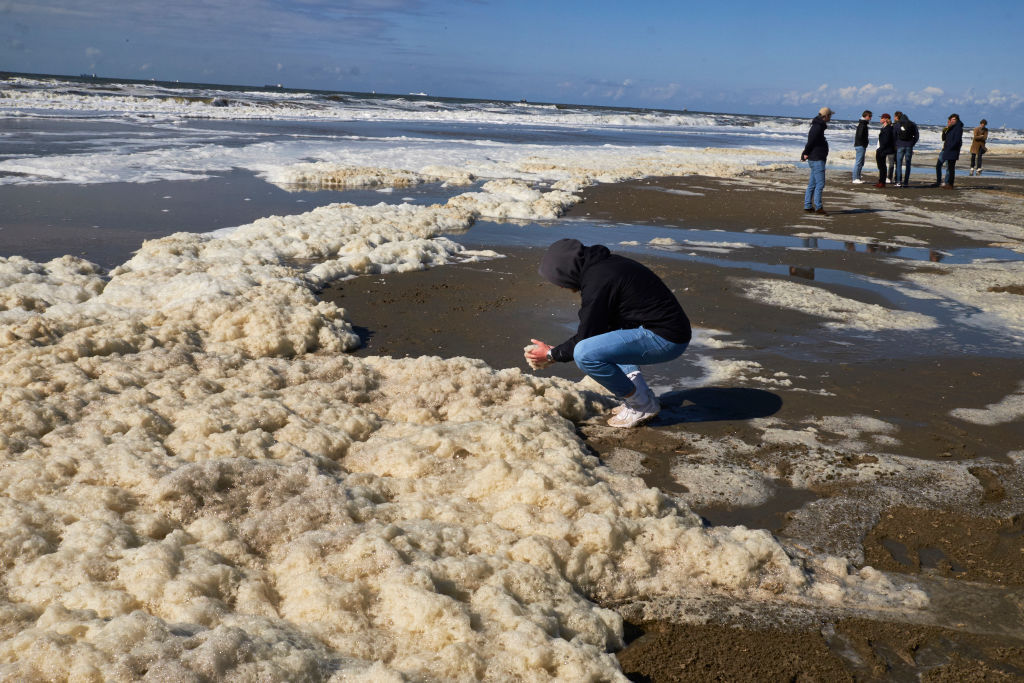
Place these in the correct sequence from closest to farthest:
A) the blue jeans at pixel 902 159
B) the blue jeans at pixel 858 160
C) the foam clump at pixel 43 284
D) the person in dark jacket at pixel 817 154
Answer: the foam clump at pixel 43 284, the person in dark jacket at pixel 817 154, the blue jeans at pixel 902 159, the blue jeans at pixel 858 160

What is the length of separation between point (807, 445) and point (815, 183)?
11.1 m

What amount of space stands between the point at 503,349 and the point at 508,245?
4453 mm

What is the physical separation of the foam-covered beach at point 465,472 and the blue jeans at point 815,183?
5.17 m

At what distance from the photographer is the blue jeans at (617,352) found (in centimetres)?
481

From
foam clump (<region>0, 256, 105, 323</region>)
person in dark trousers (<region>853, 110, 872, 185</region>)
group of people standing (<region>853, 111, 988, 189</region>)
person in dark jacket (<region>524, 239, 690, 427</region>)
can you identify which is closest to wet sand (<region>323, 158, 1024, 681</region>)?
person in dark jacket (<region>524, 239, 690, 427</region>)

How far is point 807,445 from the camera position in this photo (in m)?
4.75

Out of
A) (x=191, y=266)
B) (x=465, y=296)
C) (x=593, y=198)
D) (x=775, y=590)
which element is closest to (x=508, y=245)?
(x=465, y=296)

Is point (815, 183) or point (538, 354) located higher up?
point (815, 183)

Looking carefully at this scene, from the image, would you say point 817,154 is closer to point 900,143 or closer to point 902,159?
point 900,143

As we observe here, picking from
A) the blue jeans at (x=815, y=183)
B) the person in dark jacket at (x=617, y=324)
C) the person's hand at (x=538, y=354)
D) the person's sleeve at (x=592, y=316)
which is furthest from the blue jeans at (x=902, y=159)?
the person's hand at (x=538, y=354)

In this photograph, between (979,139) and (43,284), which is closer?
(43,284)

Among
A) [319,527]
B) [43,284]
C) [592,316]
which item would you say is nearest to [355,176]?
[43,284]

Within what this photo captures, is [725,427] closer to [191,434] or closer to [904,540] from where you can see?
[904,540]

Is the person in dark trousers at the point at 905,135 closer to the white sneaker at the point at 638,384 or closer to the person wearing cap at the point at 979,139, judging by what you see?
the person wearing cap at the point at 979,139
